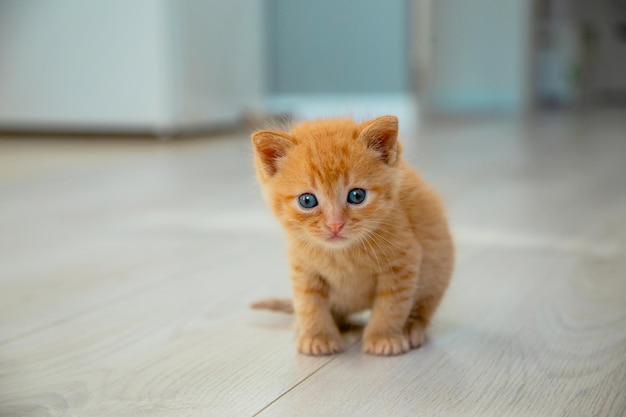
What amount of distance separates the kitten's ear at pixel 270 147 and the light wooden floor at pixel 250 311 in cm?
27

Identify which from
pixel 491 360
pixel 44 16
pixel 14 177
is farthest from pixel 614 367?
pixel 44 16

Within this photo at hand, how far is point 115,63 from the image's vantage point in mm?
3973

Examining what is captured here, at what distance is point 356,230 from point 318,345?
194 mm

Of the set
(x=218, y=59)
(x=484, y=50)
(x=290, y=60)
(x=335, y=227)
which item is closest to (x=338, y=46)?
(x=290, y=60)

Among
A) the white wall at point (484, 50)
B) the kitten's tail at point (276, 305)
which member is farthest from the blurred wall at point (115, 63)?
the kitten's tail at point (276, 305)

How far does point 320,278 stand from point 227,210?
1.16m

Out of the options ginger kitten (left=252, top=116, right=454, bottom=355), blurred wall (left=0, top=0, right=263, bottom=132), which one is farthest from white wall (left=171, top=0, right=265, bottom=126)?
ginger kitten (left=252, top=116, right=454, bottom=355)

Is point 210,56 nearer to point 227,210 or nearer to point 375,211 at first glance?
point 227,210

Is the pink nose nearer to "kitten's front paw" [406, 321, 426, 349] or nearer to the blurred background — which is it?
"kitten's front paw" [406, 321, 426, 349]

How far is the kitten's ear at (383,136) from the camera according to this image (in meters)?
1.04

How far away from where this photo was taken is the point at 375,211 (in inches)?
41.1

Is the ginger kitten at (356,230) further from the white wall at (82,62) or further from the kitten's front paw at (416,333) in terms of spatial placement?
the white wall at (82,62)

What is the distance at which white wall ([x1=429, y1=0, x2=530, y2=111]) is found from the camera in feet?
21.2

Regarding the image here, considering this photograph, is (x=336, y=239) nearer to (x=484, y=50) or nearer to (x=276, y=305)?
(x=276, y=305)
